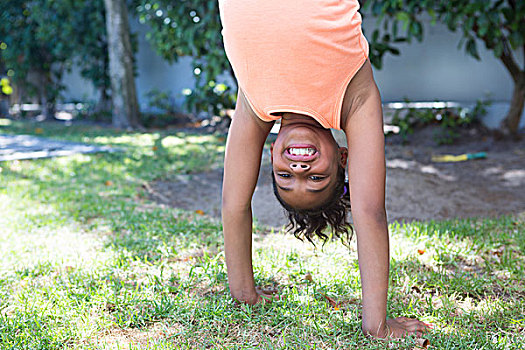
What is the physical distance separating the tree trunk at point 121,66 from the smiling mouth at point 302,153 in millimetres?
8153

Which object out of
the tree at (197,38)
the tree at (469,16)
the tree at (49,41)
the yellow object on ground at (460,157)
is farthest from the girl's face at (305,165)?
the tree at (49,41)

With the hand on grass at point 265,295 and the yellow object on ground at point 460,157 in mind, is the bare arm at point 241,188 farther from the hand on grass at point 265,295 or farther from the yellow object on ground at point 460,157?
the yellow object on ground at point 460,157

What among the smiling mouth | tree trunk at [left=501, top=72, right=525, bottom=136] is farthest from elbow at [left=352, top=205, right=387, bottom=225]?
tree trunk at [left=501, top=72, right=525, bottom=136]

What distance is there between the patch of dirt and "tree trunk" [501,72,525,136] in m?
0.48

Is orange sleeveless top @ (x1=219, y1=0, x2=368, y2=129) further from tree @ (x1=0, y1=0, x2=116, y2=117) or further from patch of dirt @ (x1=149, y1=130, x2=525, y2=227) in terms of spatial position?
tree @ (x1=0, y1=0, x2=116, y2=117)

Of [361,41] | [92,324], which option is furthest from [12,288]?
[361,41]

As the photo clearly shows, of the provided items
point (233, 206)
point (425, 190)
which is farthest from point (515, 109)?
point (233, 206)

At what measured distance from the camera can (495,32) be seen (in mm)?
5938

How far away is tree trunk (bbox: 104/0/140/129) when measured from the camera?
9.24 meters

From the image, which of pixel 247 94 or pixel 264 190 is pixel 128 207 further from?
pixel 247 94

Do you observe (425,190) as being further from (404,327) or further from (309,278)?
(404,327)

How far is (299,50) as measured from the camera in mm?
1980

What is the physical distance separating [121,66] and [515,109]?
672cm

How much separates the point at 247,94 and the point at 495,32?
486 centimetres
